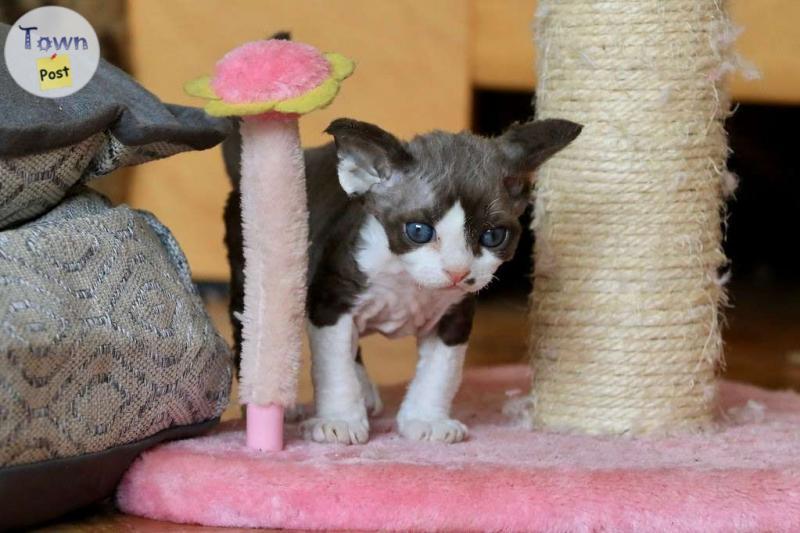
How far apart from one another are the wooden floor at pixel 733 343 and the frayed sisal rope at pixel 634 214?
0.15 meters

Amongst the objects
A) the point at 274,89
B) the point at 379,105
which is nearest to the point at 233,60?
the point at 274,89

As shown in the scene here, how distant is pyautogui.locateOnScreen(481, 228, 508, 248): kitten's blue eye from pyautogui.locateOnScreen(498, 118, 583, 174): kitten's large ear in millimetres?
88

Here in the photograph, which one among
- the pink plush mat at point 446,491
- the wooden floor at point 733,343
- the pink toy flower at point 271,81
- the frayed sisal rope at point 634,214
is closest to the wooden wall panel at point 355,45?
the wooden floor at point 733,343

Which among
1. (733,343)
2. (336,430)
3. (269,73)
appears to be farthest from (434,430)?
(733,343)

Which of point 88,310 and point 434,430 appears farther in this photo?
point 434,430

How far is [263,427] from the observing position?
1.22 m

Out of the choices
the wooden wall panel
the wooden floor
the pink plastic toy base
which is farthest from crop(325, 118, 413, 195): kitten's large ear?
the wooden wall panel

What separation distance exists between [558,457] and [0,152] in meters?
→ 0.66

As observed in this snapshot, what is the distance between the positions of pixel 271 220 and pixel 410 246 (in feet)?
0.48

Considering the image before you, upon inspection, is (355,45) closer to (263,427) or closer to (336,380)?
(336,380)

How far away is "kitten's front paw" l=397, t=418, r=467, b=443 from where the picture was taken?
4.35 ft

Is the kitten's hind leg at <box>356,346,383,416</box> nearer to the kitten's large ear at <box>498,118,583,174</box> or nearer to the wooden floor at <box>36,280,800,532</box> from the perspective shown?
the wooden floor at <box>36,280,800,532</box>

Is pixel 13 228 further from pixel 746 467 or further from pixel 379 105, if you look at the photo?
pixel 379 105

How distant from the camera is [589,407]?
1426mm
